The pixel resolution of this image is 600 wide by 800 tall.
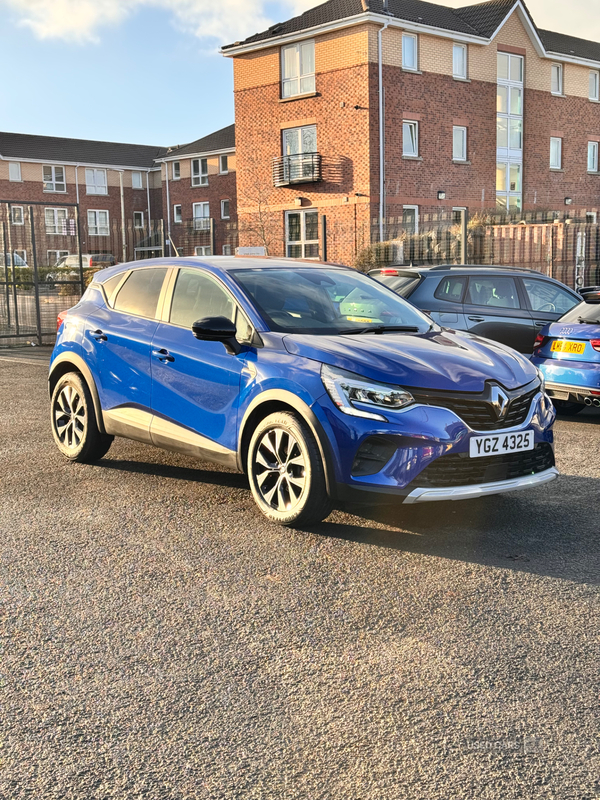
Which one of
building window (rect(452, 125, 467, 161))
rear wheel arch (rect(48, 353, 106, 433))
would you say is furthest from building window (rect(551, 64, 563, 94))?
rear wheel arch (rect(48, 353, 106, 433))

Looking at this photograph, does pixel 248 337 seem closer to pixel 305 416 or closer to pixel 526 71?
pixel 305 416

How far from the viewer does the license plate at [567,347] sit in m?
8.91

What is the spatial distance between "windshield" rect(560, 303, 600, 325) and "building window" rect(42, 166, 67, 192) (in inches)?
2249

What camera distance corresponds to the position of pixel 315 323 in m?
5.82

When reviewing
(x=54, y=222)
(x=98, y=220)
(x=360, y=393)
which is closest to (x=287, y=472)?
(x=360, y=393)

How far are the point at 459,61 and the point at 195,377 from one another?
34.2 m

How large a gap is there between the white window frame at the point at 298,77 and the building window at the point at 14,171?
29.8 metres

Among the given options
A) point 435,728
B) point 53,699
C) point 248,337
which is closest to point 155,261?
point 248,337

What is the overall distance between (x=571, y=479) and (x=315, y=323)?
2.43 m

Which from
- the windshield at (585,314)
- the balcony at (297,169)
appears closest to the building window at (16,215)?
the windshield at (585,314)

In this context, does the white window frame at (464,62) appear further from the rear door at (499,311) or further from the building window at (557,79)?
the rear door at (499,311)

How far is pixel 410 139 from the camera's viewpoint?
3466 cm

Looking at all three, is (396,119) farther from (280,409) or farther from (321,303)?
(280,409)

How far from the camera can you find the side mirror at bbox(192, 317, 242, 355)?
5.61 metres
